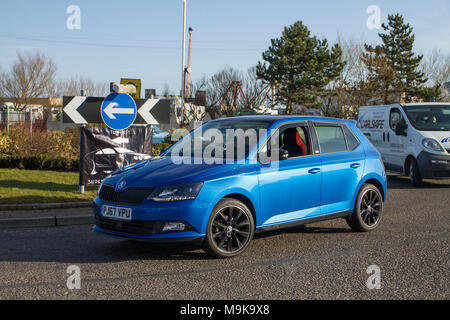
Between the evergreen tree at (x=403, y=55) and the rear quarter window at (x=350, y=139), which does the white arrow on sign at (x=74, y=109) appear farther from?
the evergreen tree at (x=403, y=55)

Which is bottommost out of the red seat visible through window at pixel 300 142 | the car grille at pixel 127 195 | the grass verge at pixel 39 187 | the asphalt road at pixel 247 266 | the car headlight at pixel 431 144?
the asphalt road at pixel 247 266

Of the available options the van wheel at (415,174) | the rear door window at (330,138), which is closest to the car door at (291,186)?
the rear door window at (330,138)

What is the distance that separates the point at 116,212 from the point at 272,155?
1997 mm

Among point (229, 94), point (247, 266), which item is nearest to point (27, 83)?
point (229, 94)

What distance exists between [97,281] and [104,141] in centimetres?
568

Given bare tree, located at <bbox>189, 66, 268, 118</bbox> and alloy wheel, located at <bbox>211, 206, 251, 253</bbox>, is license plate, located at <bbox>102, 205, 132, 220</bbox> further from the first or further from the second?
bare tree, located at <bbox>189, 66, 268, 118</bbox>

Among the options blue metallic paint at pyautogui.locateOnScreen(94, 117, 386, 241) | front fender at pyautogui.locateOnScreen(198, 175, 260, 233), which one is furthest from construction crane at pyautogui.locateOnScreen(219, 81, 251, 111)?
front fender at pyautogui.locateOnScreen(198, 175, 260, 233)

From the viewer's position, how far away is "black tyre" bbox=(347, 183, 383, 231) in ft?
24.8

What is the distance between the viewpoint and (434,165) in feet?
41.4

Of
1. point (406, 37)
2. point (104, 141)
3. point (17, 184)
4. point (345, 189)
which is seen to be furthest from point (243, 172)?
point (406, 37)

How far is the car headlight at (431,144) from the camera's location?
1271 cm

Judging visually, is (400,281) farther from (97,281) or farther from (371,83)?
(371,83)

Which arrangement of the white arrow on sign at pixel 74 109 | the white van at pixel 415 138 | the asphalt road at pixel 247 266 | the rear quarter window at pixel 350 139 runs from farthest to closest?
the white van at pixel 415 138 < the white arrow on sign at pixel 74 109 < the rear quarter window at pixel 350 139 < the asphalt road at pixel 247 266

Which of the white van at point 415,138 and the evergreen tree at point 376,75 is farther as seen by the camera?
the evergreen tree at point 376,75
